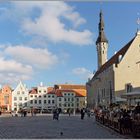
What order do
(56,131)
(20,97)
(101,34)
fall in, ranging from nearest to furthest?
(56,131), (101,34), (20,97)

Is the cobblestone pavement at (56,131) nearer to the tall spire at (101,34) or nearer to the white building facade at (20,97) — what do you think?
the tall spire at (101,34)

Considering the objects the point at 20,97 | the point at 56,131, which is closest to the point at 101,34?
the point at 20,97

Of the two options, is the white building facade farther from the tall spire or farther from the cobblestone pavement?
the cobblestone pavement

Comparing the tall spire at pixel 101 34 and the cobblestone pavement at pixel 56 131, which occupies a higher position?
the tall spire at pixel 101 34

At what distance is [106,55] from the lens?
94500 mm

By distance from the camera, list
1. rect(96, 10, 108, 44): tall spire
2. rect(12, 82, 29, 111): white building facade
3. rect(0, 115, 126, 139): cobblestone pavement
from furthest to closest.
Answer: rect(12, 82, 29, 111): white building facade → rect(96, 10, 108, 44): tall spire → rect(0, 115, 126, 139): cobblestone pavement

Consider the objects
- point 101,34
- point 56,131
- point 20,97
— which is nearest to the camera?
point 56,131

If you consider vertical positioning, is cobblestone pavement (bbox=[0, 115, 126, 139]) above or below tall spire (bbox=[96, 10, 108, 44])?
below

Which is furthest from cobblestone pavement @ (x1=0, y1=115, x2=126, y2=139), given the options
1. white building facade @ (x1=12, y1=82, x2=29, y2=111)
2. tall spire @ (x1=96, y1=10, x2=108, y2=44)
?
white building facade @ (x1=12, y1=82, x2=29, y2=111)

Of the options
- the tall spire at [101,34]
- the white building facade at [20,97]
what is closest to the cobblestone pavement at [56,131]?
the tall spire at [101,34]

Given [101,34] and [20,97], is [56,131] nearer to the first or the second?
[101,34]

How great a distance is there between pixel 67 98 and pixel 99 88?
117ft

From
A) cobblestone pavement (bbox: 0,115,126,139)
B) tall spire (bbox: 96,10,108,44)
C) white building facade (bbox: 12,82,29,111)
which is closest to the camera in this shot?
cobblestone pavement (bbox: 0,115,126,139)

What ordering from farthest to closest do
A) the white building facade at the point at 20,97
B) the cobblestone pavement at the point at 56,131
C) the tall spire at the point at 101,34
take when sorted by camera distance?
1. the white building facade at the point at 20,97
2. the tall spire at the point at 101,34
3. the cobblestone pavement at the point at 56,131
